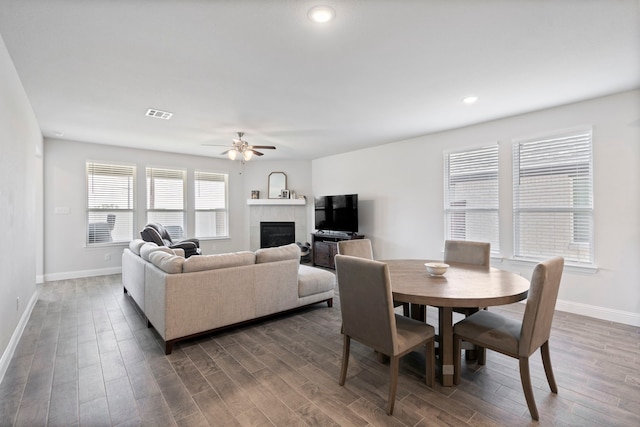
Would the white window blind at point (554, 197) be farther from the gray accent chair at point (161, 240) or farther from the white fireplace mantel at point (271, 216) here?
the gray accent chair at point (161, 240)

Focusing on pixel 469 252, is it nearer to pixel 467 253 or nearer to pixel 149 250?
pixel 467 253

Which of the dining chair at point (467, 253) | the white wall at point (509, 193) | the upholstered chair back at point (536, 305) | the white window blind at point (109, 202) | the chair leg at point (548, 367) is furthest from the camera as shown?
the white window blind at point (109, 202)

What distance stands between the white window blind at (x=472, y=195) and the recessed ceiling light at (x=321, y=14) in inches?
131

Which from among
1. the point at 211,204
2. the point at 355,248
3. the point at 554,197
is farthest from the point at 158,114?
the point at 554,197

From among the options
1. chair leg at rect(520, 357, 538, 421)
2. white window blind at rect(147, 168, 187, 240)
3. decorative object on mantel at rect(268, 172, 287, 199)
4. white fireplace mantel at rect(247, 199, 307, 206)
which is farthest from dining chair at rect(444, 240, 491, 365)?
white window blind at rect(147, 168, 187, 240)

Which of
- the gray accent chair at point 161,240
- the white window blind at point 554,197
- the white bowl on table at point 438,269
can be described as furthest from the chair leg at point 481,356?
the gray accent chair at point 161,240

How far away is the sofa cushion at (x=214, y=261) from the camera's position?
2807mm

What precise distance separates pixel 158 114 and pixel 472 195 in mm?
4667

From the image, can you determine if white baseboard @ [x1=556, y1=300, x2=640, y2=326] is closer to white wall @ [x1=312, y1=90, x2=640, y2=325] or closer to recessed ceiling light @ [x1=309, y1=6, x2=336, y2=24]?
white wall @ [x1=312, y1=90, x2=640, y2=325]

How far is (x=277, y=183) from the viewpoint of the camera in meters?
7.47

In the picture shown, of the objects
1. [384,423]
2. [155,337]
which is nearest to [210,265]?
[155,337]

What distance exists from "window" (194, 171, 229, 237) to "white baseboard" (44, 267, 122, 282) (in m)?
1.77

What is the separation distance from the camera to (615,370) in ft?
7.68

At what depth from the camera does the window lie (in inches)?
276
